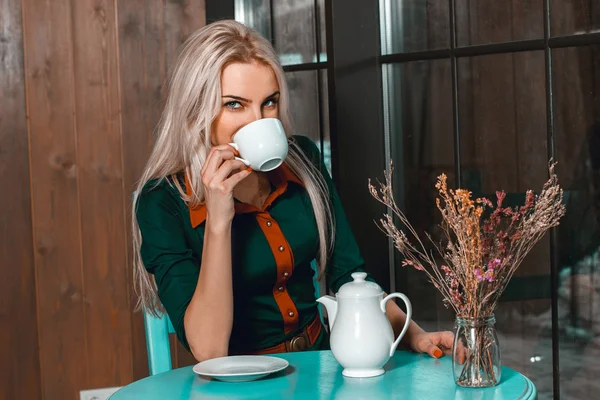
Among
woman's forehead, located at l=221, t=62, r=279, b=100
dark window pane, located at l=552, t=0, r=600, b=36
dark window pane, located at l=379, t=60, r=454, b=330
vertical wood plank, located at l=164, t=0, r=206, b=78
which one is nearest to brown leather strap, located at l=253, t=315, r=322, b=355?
woman's forehead, located at l=221, t=62, r=279, b=100

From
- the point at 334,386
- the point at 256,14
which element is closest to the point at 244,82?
the point at 334,386

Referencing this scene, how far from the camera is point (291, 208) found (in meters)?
1.77

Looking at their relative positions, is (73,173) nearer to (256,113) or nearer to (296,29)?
(296,29)

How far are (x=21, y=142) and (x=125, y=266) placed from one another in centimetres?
50

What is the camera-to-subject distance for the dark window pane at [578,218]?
78.6 inches

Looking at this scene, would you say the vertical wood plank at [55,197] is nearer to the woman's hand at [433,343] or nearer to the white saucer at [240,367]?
the white saucer at [240,367]

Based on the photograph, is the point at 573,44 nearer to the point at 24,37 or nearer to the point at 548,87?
the point at 548,87

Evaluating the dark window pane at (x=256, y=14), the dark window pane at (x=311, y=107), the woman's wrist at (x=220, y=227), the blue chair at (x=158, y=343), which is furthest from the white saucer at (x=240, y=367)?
the dark window pane at (x=256, y=14)

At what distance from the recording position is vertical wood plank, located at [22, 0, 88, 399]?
2451 mm

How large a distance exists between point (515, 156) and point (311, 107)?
2.10ft

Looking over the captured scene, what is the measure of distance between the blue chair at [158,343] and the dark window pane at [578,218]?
1026 millimetres

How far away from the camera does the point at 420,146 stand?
7.57ft

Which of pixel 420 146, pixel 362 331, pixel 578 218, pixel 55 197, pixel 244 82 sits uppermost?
pixel 244 82

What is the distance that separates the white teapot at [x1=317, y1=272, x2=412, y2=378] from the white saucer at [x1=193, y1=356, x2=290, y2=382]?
114 mm
